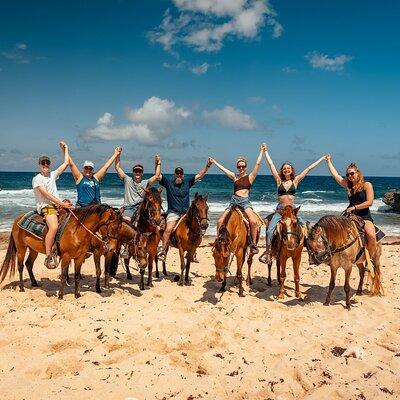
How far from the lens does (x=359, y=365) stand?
5.52 meters

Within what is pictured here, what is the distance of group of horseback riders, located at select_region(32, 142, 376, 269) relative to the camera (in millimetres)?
8484

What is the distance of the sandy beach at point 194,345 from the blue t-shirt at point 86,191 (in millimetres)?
2347

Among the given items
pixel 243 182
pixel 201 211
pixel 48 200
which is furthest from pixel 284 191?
pixel 48 200

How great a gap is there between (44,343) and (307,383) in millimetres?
4197

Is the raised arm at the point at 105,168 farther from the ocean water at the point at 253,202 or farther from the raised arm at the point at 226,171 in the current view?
the ocean water at the point at 253,202

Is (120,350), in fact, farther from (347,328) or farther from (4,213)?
(4,213)

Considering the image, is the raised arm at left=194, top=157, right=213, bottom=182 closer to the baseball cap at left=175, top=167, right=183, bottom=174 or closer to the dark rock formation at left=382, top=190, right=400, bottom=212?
the baseball cap at left=175, top=167, right=183, bottom=174

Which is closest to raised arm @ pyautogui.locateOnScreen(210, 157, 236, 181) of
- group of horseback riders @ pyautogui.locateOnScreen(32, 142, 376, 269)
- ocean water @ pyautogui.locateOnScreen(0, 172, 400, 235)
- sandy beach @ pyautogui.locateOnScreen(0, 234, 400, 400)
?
group of horseback riders @ pyautogui.locateOnScreen(32, 142, 376, 269)

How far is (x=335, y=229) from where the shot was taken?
8117 mm

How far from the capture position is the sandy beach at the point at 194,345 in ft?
15.9

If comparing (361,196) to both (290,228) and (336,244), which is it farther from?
(290,228)

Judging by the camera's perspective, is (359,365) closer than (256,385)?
No

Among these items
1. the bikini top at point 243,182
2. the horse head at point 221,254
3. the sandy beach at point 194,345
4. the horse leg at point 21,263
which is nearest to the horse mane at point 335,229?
the sandy beach at point 194,345

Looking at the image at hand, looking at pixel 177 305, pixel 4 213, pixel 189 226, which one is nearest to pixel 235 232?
pixel 189 226
